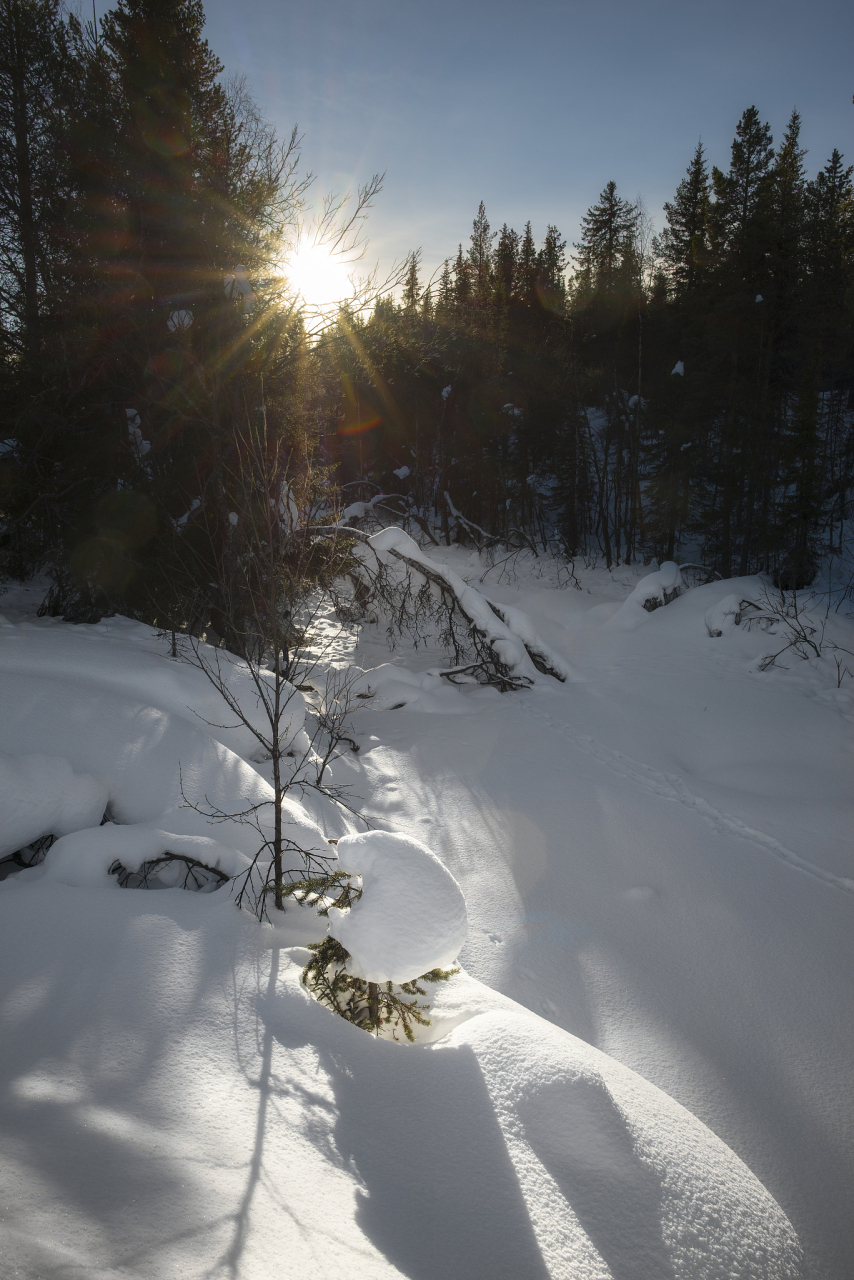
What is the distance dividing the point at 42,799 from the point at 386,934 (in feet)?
8.54

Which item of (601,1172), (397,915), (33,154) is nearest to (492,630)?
(397,915)

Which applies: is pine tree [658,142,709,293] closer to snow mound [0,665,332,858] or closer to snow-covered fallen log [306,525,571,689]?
snow-covered fallen log [306,525,571,689]

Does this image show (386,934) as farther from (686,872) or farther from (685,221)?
(685,221)

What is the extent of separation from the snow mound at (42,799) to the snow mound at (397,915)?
82.9 inches

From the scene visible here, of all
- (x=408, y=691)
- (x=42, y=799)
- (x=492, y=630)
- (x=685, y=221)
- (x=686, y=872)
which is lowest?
(x=686, y=872)

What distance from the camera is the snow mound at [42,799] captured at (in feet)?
12.9

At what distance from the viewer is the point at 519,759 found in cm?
845

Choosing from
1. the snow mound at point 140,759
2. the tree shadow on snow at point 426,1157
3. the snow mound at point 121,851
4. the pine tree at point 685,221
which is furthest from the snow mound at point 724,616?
the pine tree at point 685,221

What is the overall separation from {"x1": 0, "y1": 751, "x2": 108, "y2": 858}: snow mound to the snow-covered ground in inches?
1.1

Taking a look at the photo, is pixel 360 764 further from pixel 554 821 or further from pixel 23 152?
pixel 23 152

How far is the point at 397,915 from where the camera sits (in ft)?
10.2

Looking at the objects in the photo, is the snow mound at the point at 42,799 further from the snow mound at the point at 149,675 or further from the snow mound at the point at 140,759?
the snow mound at the point at 149,675

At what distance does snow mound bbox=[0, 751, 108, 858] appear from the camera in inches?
155

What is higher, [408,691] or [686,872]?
[408,691]
